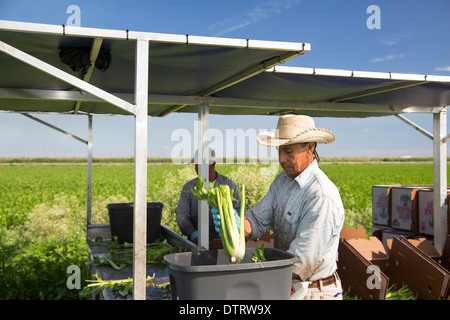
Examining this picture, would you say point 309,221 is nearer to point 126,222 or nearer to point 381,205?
point 126,222

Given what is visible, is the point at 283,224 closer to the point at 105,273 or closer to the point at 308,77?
the point at 308,77

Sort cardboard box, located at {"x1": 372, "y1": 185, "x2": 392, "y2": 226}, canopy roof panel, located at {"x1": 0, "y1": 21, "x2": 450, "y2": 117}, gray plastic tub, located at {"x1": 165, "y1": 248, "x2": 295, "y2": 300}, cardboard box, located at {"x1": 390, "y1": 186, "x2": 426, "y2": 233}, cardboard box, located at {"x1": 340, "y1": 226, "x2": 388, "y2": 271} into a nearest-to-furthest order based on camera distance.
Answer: gray plastic tub, located at {"x1": 165, "y1": 248, "x2": 295, "y2": 300}, canopy roof panel, located at {"x1": 0, "y1": 21, "x2": 450, "y2": 117}, cardboard box, located at {"x1": 340, "y1": 226, "x2": 388, "y2": 271}, cardboard box, located at {"x1": 390, "y1": 186, "x2": 426, "y2": 233}, cardboard box, located at {"x1": 372, "y1": 185, "x2": 392, "y2": 226}

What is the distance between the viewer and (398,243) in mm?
4898

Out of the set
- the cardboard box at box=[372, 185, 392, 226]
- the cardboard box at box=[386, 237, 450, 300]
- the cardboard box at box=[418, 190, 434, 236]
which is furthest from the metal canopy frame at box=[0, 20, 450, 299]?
the cardboard box at box=[386, 237, 450, 300]

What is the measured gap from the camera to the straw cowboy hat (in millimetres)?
3092

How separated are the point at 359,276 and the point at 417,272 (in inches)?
26.5

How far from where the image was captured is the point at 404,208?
7172 mm

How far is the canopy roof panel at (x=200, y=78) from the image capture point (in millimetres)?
3201

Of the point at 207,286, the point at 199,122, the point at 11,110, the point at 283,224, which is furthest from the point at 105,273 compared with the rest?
the point at 11,110

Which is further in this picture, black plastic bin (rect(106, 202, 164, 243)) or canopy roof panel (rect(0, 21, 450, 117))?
black plastic bin (rect(106, 202, 164, 243))

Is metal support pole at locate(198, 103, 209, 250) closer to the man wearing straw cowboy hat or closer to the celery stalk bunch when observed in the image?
the man wearing straw cowboy hat

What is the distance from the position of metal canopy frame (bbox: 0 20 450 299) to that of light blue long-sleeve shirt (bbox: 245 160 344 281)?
2.95ft

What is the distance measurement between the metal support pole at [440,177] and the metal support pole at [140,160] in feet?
15.5
